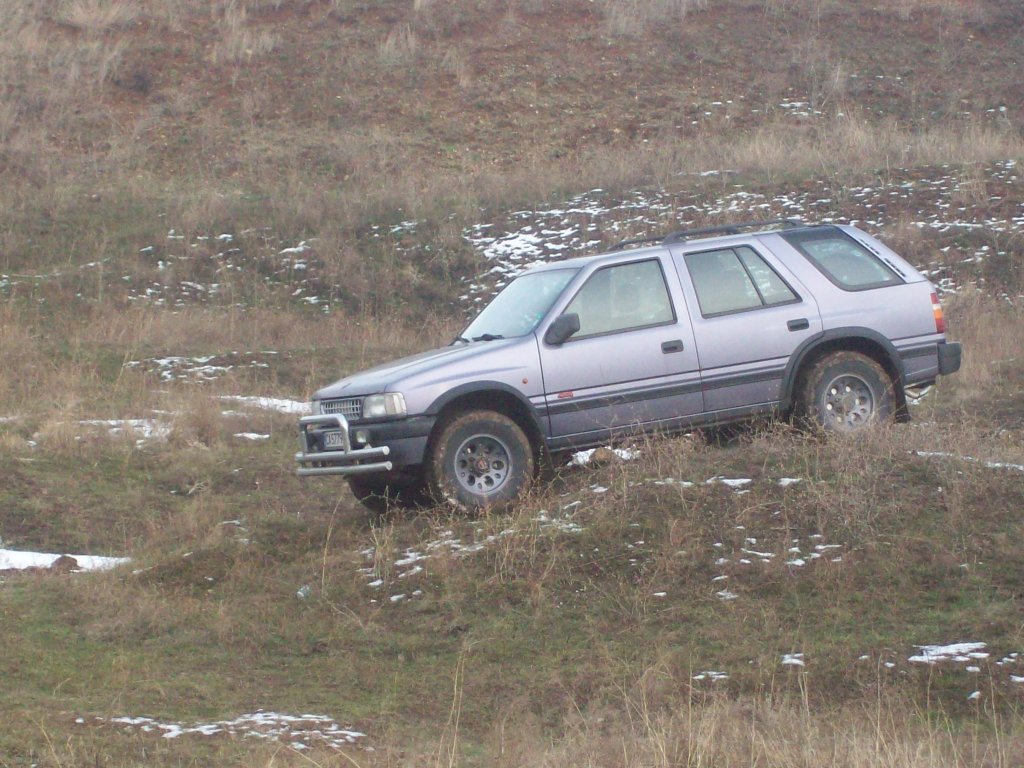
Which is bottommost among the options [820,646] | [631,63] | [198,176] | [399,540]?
[820,646]

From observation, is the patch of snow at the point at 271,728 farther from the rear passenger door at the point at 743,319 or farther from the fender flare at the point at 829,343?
the fender flare at the point at 829,343

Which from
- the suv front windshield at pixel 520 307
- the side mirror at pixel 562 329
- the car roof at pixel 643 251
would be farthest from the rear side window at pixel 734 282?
the side mirror at pixel 562 329

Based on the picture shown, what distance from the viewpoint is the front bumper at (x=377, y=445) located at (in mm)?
8062

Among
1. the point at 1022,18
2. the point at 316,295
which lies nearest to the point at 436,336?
the point at 316,295

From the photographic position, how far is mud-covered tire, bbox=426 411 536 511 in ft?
26.7

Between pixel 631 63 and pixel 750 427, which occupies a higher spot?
pixel 631 63

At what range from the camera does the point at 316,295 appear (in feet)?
61.3

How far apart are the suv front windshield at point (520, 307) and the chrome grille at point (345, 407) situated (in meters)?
1.13

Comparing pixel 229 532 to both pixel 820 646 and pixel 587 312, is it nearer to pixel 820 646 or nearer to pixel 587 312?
pixel 587 312

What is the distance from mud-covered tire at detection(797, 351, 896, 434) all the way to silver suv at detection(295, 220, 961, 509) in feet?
0.04

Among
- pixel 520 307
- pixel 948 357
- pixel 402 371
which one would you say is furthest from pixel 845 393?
pixel 402 371

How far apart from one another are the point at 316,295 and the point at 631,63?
11.8 meters

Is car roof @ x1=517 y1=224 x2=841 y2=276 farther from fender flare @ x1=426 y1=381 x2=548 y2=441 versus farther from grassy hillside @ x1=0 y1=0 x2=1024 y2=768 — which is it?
grassy hillside @ x1=0 y1=0 x2=1024 y2=768

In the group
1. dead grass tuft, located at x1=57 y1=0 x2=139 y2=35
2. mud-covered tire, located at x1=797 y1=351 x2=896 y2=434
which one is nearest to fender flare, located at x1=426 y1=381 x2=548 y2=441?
mud-covered tire, located at x1=797 y1=351 x2=896 y2=434
